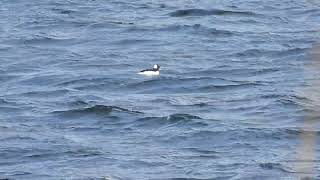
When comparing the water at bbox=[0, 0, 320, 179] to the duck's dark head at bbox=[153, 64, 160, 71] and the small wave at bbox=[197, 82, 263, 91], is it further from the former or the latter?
the duck's dark head at bbox=[153, 64, 160, 71]

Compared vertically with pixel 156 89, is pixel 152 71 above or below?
above

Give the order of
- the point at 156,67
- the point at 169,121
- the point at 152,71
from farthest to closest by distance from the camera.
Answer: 1. the point at 156,67
2. the point at 152,71
3. the point at 169,121

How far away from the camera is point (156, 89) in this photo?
20.7 meters

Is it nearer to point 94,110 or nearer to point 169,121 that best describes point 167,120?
point 169,121

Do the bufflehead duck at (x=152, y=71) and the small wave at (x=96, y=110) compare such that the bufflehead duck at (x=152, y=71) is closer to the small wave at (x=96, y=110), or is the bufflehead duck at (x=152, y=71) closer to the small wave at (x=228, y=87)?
the small wave at (x=228, y=87)

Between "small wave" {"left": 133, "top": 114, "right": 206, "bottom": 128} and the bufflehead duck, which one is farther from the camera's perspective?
the bufflehead duck

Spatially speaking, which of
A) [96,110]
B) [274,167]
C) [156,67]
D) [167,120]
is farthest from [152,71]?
[274,167]

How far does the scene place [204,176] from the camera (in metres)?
14.2

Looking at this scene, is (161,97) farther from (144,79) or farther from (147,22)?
(147,22)

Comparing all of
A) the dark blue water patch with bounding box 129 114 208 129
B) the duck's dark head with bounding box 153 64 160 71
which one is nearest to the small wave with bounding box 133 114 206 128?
the dark blue water patch with bounding box 129 114 208 129

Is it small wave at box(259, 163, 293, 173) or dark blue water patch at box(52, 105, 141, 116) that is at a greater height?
small wave at box(259, 163, 293, 173)

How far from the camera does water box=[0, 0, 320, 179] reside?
15.1 metres

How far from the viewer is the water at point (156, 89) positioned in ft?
49.6

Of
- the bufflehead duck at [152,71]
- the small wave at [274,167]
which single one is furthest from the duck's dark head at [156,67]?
the small wave at [274,167]
